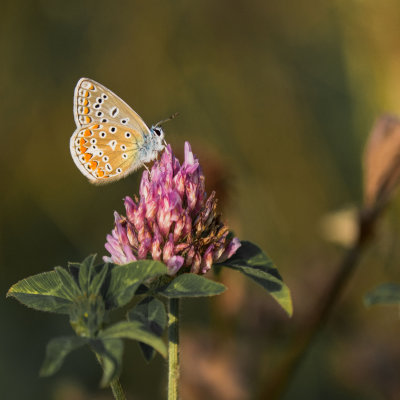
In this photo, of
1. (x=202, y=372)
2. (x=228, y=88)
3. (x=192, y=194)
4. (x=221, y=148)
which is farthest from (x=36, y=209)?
(x=192, y=194)

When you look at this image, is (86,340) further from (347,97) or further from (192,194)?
(347,97)

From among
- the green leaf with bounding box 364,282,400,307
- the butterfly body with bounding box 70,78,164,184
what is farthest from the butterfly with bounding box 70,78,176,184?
the green leaf with bounding box 364,282,400,307

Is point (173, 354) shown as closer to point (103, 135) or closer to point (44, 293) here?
point (44, 293)

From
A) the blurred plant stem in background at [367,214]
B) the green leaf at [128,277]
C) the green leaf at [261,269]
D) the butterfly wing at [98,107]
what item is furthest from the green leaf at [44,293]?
the blurred plant stem in background at [367,214]

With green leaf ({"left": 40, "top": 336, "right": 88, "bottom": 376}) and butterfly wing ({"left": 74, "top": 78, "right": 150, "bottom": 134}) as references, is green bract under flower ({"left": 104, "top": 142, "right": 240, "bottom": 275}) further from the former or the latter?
butterfly wing ({"left": 74, "top": 78, "right": 150, "bottom": 134})

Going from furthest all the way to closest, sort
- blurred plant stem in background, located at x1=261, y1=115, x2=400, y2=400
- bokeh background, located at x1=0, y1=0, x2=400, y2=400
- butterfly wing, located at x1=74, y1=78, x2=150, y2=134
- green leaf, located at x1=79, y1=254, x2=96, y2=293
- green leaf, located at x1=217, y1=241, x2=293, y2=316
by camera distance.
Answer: bokeh background, located at x1=0, y1=0, x2=400, y2=400 < blurred plant stem in background, located at x1=261, y1=115, x2=400, y2=400 < butterfly wing, located at x1=74, y1=78, x2=150, y2=134 < green leaf, located at x1=217, y1=241, x2=293, y2=316 < green leaf, located at x1=79, y1=254, x2=96, y2=293

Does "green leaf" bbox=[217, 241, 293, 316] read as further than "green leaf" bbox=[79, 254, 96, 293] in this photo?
Yes
